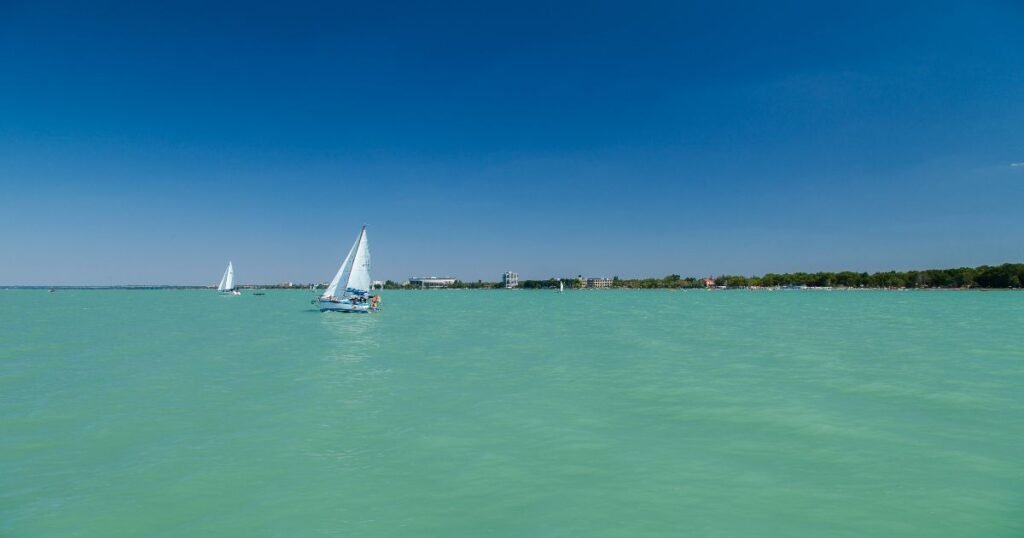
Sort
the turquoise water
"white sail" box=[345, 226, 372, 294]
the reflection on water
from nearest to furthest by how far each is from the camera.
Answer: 1. the turquoise water
2. the reflection on water
3. "white sail" box=[345, 226, 372, 294]

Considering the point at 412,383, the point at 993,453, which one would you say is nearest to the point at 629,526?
the point at 993,453

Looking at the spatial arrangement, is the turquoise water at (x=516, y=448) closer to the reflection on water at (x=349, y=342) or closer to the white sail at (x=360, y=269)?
the reflection on water at (x=349, y=342)

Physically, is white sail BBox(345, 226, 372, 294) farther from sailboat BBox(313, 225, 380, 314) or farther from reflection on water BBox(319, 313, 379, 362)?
reflection on water BBox(319, 313, 379, 362)

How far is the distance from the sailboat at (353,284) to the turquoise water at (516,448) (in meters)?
40.8

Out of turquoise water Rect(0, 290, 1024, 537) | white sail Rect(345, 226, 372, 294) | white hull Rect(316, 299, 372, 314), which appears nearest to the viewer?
turquoise water Rect(0, 290, 1024, 537)

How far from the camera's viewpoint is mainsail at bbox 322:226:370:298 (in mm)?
72312

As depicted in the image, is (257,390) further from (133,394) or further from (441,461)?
(441,461)

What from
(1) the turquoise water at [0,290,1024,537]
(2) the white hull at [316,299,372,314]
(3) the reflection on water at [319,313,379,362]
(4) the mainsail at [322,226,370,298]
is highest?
(4) the mainsail at [322,226,370,298]

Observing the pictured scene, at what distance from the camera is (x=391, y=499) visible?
11.5m

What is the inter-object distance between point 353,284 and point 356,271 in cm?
184

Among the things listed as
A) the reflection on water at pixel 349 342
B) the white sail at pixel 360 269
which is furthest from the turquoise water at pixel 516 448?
the white sail at pixel 360 269

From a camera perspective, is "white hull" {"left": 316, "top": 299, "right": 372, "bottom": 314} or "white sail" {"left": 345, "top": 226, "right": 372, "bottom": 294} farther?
"white hull" {"left": 316, "top": 299, "right": 372, "bottom": 314}

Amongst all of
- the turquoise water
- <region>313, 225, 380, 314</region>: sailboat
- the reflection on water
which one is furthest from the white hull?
the turquoise water

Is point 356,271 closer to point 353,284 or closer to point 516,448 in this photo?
point 353,284
